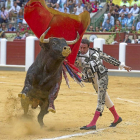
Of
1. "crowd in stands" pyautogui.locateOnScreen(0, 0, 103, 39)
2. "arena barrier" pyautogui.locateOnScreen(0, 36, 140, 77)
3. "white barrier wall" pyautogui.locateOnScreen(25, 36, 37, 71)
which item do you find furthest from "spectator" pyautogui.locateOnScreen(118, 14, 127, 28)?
"white barrier wall" pyautogui.locateOnScreen(25, 36, 37, 71)

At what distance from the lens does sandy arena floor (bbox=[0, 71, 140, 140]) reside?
4645mm

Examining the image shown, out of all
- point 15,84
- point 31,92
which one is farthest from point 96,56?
point 15,84

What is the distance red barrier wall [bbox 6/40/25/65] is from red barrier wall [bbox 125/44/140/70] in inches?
145

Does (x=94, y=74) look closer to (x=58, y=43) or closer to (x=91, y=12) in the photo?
(x=58, y=43)

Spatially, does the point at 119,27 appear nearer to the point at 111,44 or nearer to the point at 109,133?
the point at 111,44

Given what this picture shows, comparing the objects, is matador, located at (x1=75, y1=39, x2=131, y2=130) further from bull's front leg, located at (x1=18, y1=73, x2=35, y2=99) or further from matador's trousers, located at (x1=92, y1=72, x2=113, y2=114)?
bull's front leg, located at (x1=18, y1=73, x2=35, y2=99)

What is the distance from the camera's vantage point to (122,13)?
14297 mm

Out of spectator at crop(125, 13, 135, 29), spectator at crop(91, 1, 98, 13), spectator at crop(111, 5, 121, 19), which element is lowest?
spectator at crop(125, 13, 135, 29)

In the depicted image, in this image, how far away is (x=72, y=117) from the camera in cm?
588

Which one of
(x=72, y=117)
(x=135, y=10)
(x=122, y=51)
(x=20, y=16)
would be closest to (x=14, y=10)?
(x=20, y=16)

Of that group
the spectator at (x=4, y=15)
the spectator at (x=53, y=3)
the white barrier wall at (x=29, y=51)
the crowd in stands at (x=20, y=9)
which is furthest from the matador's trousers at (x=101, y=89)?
the spectator at (x=4, y=15)

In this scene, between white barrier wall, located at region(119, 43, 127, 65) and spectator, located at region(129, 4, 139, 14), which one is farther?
spectator, located at region(129, 4, 139, 14)

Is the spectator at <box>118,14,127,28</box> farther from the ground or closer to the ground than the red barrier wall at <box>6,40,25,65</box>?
farther from the ground

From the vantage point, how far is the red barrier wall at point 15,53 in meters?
14.0
